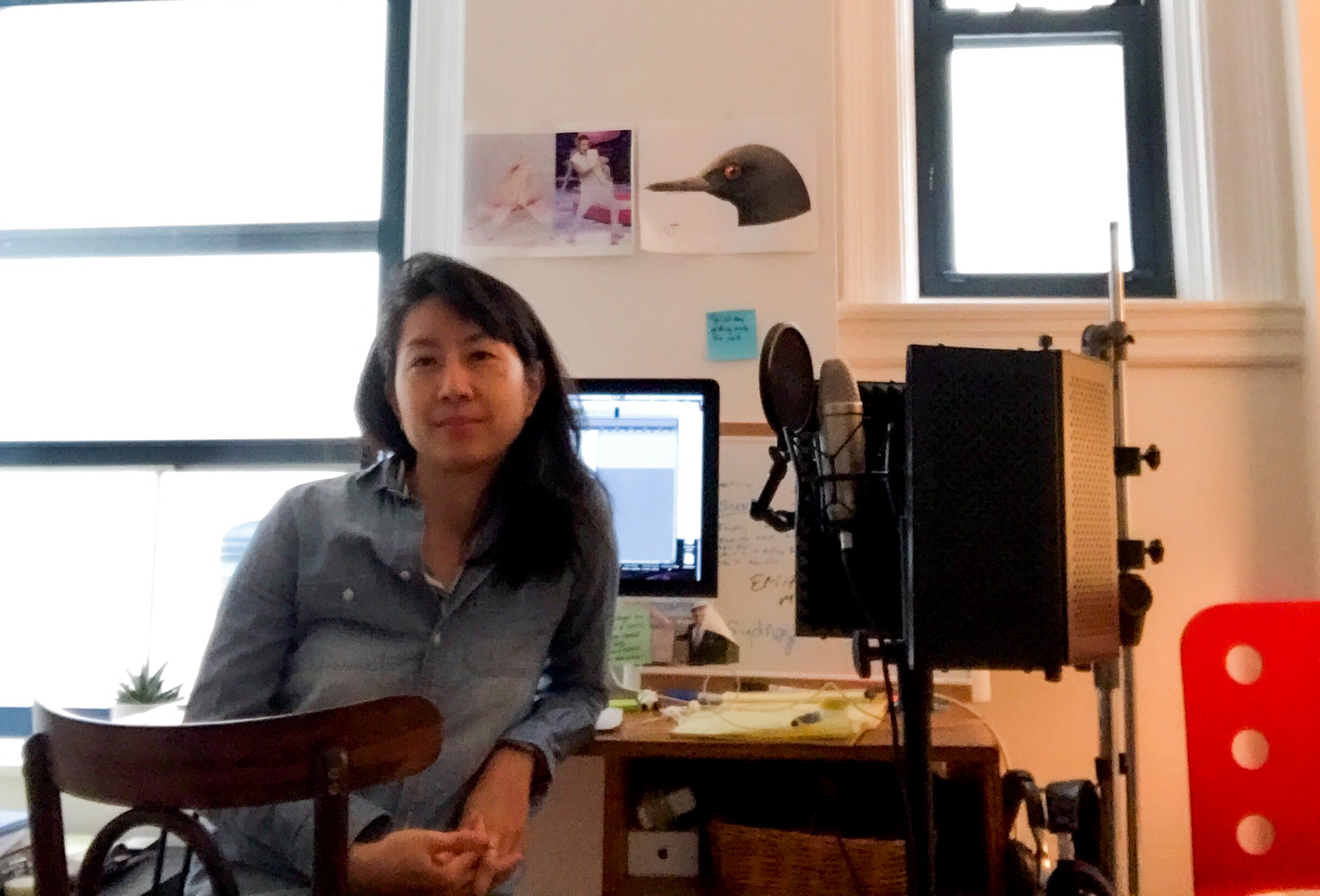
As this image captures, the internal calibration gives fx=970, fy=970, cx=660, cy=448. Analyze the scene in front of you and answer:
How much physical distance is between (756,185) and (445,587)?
95 centimetres

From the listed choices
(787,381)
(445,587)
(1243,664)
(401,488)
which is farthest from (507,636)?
Answer: (1243,664)

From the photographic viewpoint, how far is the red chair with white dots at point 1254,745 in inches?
50.0

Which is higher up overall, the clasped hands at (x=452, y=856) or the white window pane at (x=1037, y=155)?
the white window pane at (x=1037, y=155)

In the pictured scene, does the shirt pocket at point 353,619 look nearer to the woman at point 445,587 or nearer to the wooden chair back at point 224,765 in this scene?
the woman at point 445,587

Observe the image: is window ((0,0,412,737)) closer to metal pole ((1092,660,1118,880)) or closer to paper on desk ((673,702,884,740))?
paper on desk ((673,702,884,740))

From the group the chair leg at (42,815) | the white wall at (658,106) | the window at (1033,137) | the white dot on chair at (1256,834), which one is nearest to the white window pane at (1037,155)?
the window at (1033,137)

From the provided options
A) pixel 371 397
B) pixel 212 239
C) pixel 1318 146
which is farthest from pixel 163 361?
pixel 1318 146

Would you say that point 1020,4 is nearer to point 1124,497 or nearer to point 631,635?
point 1124,497

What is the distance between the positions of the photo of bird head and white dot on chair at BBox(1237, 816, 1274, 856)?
1.12m

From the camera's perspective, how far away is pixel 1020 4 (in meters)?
1.94

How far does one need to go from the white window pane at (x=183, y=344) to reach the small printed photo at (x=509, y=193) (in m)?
0.39

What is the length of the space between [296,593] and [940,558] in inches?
27.0

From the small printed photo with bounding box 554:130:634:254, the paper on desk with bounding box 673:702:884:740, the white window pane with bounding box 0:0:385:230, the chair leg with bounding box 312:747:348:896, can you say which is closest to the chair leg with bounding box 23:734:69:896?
the chair leg with bounding box 312:747:348:896

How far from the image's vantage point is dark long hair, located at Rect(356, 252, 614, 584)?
1.10m
